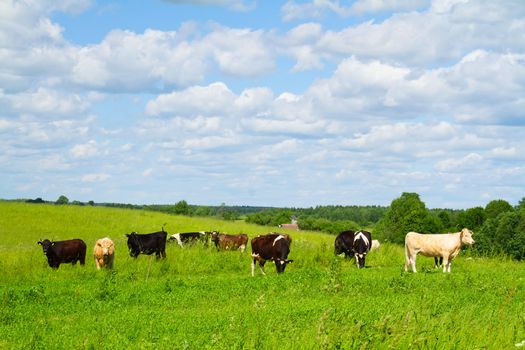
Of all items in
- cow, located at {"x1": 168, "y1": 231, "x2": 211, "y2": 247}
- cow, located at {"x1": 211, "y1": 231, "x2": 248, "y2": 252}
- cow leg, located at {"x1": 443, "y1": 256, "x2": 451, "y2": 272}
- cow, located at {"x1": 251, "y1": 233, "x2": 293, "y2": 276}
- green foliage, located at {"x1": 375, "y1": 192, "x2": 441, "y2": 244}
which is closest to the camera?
cow leg, located at {"x1": 443, "y1": 256, "x2": 451, "y2": 272}

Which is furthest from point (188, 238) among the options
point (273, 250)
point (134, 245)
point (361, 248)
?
point (273, 250)

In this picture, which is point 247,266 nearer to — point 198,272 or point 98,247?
point 198,272

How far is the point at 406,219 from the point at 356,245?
5528 cm

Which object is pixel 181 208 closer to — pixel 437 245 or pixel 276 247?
pixel 276 247

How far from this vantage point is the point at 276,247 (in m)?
23.0

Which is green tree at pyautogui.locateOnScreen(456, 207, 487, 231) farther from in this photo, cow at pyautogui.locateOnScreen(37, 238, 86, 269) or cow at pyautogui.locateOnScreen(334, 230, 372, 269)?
cow at pyautogui.locateOnScreen(37, 238, 86, 269)

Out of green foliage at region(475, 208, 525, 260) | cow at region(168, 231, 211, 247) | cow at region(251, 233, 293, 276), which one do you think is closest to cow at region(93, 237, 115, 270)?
cow at region(251, 233, 293, 276)

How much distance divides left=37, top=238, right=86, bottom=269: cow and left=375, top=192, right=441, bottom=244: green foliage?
57035 millimetres

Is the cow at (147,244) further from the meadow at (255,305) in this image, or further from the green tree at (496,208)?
the green tree at (496,208)

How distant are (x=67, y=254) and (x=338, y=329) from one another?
70.7ft

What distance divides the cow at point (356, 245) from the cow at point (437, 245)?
2.57 m

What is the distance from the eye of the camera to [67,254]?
26.3 m

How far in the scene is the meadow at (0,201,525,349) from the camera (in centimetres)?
756

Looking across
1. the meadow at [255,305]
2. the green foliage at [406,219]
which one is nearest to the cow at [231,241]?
the meadow at [255,305]
